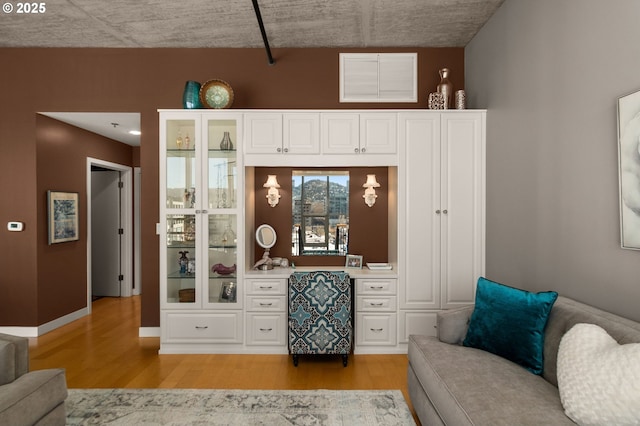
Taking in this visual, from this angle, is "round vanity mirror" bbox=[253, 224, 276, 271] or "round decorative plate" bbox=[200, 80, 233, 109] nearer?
"round decorative plate" bbox=[200, 80, 233, 109]

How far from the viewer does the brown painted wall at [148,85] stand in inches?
155

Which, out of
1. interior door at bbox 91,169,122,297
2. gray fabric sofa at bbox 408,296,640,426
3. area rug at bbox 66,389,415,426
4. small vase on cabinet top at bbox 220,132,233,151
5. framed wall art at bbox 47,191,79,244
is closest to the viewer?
gray fabric sofa at bbox 408,296,640,426

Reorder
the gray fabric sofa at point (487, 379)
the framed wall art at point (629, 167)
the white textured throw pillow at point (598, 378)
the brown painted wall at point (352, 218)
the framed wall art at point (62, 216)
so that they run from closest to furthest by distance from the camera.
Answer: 1. the white textured throw pillow at point (598, 378)
2. the gray fabric sofa at point (487, 379)
3. the framed wall art at point (629, 167)
4. the brown painted wall at point (352, 218)
5. the framed wall art at point (62, 216)

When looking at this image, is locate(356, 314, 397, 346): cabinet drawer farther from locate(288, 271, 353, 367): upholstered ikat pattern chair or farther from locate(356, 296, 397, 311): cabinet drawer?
locate(288, 271, 353, 367): upholstered ikat pattern chair

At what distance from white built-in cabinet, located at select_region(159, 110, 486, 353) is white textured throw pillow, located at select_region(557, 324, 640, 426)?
1795mm

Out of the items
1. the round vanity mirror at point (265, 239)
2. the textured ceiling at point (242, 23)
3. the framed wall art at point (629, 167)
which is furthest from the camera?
the round vanity mirror at point (265, 239)

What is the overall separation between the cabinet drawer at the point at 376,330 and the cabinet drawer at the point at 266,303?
75cm

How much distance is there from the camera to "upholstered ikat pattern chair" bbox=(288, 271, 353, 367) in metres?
3.17

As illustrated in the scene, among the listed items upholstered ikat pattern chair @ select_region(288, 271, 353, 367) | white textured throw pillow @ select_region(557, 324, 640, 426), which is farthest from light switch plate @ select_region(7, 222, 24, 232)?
white textured throw pillow @ select_region(557, 324, 640, 426)

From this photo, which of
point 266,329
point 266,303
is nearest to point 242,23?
point 266,303

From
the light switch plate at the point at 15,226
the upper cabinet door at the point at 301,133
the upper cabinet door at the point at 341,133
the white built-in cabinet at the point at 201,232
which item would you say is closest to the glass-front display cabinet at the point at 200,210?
the white built-in cabinet at the point at 201,232

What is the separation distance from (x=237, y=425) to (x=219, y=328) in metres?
1.29

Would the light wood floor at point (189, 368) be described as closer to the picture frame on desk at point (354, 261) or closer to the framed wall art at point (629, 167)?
the picture frame on desk at point (354, 261)

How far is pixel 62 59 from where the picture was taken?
396cm
